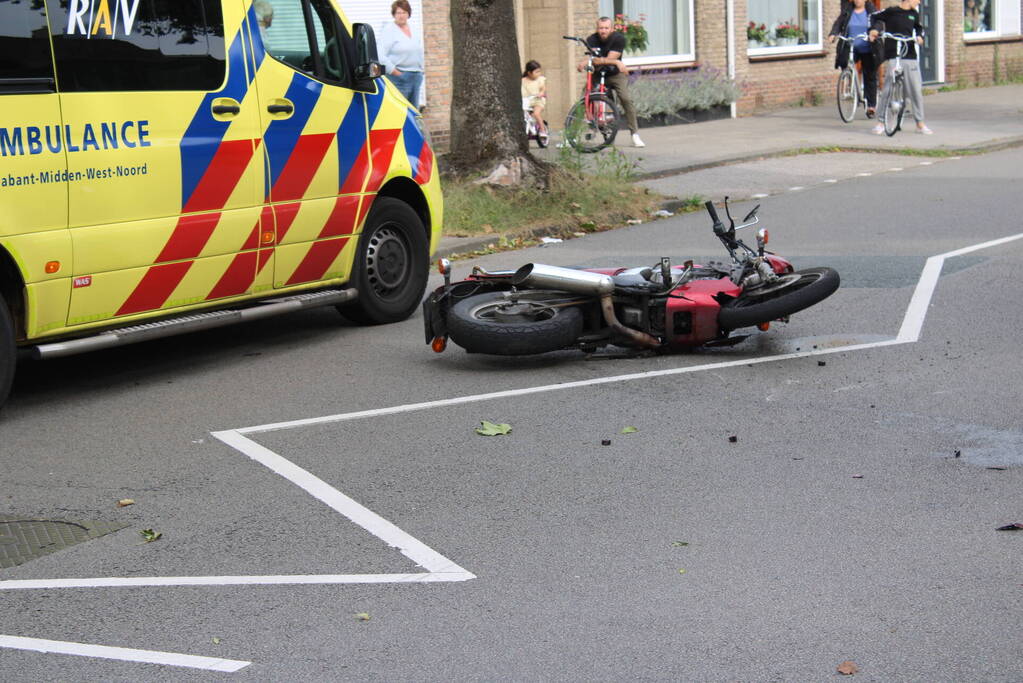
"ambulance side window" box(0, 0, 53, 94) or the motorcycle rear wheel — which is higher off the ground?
"ambulance side window" box(0, 0, 53, 94)

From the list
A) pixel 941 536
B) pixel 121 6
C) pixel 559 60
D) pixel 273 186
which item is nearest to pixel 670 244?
pixel 273 186

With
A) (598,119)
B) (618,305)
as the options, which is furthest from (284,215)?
(598,119)

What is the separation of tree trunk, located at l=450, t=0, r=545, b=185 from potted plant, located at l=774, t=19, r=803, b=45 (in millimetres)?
15171

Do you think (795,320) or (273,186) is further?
(795,320)

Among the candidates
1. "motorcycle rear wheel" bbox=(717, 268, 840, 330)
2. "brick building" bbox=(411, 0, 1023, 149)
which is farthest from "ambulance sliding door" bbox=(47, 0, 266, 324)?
"brick building" bbox=(411, 0, 1023, 149)

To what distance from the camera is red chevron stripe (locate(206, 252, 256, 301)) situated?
7.99 meters

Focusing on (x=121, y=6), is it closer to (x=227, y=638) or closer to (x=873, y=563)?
(x=227, y=638)

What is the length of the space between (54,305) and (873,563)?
4.29 m

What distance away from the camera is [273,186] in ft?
26.8

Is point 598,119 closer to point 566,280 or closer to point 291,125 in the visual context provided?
point 291,125

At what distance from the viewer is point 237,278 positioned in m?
8.08

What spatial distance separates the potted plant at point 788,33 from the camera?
28.3 meters

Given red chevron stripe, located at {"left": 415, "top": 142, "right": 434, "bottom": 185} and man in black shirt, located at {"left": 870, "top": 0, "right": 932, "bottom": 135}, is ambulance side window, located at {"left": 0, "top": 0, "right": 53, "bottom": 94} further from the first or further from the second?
man in black shirt, located at {"left": 870, "top": 0, "right": 932, "bottom": 135}

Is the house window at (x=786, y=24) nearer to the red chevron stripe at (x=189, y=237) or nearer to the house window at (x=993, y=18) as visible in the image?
the house window at (x=993, y=18)
